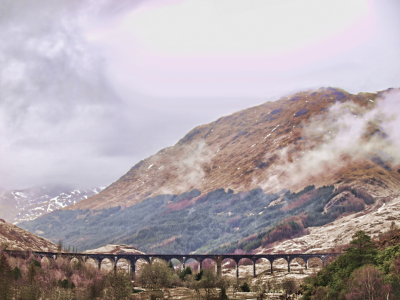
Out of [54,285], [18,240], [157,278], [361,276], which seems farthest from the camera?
[18,240]

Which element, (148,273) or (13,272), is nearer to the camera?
(13,272)

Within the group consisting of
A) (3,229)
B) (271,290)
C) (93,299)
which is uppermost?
(3,229)

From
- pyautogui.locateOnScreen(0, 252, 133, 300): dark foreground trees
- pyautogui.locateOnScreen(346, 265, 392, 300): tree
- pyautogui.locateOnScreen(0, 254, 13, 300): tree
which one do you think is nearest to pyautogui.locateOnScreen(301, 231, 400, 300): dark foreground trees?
pyautogui.locateOnScreen(346, 265, 392, 300): tree

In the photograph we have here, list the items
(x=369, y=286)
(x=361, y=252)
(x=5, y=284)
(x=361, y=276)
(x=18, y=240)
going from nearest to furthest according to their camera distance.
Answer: (x=369, y=286) → (x=361, y=276) → (x=361, y=252) → (x=5, y=284) → (x=18, y=240)

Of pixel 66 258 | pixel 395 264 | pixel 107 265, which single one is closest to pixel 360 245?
pixel 395 264

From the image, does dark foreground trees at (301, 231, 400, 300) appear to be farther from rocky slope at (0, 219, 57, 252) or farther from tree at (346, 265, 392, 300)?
rocky slope at (0, 219, 57, 252)

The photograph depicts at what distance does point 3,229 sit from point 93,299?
125 metres

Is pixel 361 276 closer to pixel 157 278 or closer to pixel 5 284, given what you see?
pixel 5 284

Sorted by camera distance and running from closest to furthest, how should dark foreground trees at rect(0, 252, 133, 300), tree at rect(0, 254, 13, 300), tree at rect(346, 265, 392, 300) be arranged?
tree at rect(346, 265, 392, 300)
tree at rect(0, 254, 13, 300)
dark foreground trees at rect(0, 252, 133, 300)

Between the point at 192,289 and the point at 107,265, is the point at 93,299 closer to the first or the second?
the point at 192,289

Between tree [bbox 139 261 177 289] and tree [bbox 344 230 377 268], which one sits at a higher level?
tree [bbox 344 230 377 268]

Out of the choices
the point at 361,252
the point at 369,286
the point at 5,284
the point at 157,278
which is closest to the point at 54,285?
the point at 5,284

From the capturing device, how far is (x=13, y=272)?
323ft

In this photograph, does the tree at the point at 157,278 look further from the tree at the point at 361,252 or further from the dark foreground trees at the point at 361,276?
the tree at the point at 361,252
